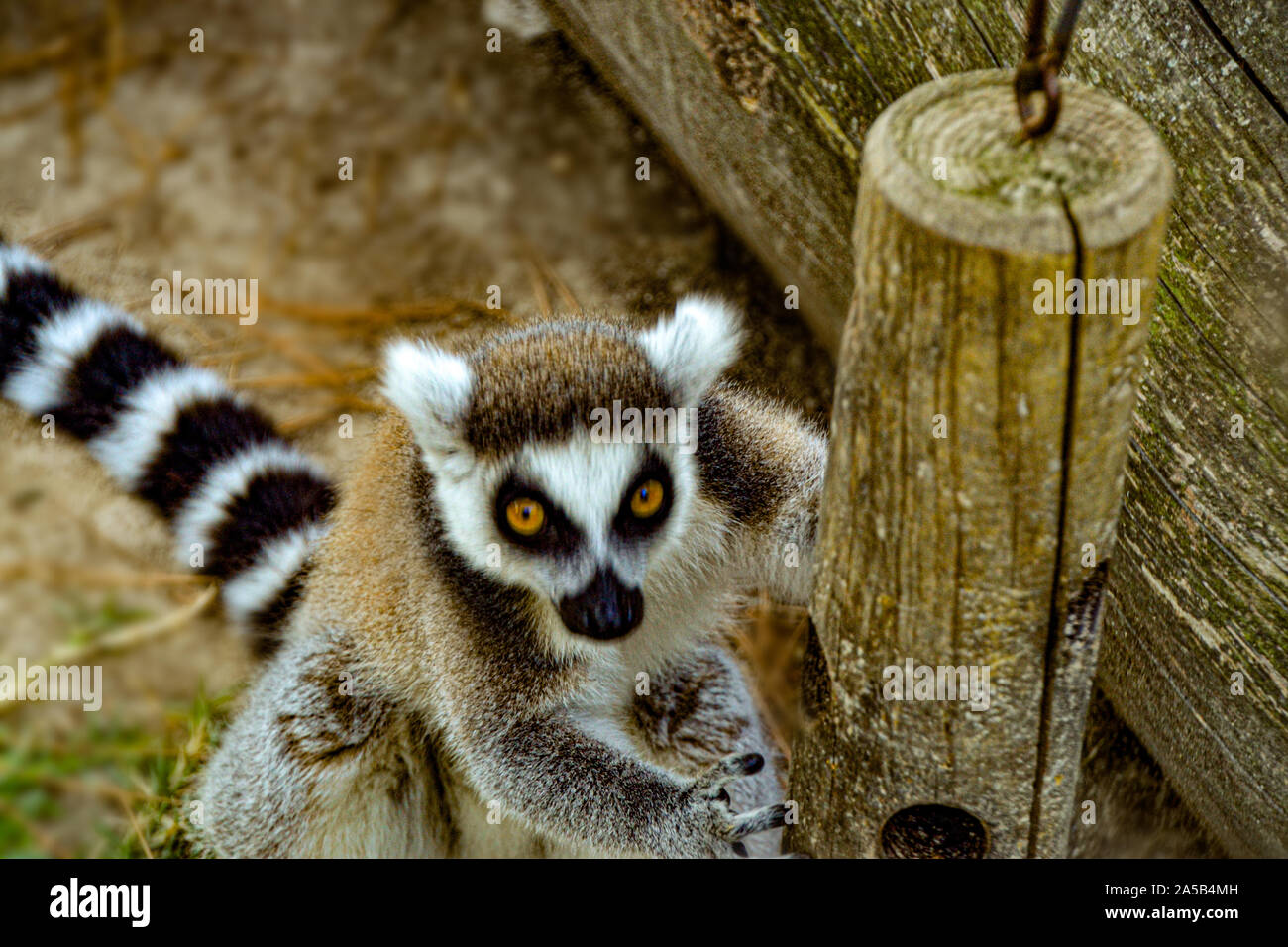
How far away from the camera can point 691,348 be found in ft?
9.11

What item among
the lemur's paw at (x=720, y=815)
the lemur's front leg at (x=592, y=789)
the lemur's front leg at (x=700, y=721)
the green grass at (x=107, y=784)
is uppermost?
the lemur's paw at (x=720, y=815)

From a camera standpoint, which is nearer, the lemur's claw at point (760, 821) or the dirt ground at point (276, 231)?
the lemur's claw at point (760, 821)

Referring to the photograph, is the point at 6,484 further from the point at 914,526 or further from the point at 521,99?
the point at 914,526

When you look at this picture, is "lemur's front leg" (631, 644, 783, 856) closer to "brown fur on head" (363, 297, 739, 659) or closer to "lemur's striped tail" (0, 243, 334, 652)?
"brown fur on head" (363, 297, 739, 659)

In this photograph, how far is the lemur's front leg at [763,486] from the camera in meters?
2.93

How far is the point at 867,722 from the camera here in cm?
224

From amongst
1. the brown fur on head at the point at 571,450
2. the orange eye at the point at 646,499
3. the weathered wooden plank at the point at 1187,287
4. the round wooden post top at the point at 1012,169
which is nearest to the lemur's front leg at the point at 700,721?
the brown fur on head at the point at 571,450

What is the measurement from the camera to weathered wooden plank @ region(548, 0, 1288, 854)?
2.61 metres

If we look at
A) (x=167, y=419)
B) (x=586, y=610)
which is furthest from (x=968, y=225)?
(x=167, y=419)

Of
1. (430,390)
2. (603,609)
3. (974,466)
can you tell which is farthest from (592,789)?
(974,466)

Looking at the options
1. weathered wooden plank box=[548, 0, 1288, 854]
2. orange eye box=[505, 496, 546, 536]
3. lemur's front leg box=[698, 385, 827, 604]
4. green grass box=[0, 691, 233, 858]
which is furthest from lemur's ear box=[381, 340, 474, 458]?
green grass box=[0, 691, 233, 858]

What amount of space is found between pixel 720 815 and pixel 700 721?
80 centimetres

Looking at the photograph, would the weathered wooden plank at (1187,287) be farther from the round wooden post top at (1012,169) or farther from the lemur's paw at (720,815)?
the lemur's paw at (720,815)

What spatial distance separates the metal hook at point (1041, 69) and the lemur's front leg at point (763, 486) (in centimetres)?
128
